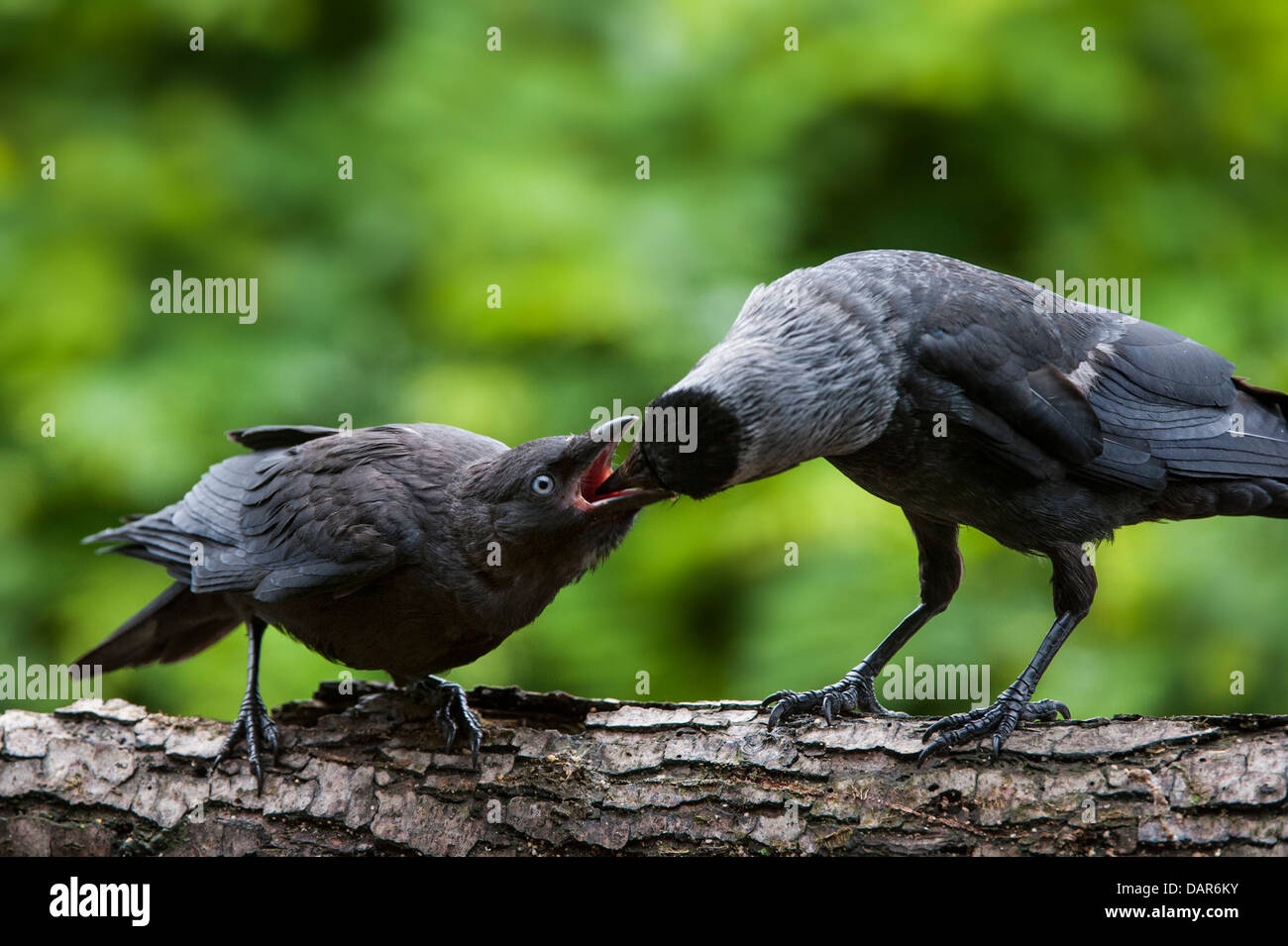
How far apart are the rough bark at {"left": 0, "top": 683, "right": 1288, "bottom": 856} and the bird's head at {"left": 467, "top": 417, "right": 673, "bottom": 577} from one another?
0.71 meters

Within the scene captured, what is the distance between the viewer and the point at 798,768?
4.08 metres

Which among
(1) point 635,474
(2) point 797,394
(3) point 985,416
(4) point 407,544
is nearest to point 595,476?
(1) point 635,474

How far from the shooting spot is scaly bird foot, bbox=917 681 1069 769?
3963 mm

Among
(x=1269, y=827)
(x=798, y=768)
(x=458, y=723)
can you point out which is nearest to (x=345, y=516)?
(x=458, y=723)

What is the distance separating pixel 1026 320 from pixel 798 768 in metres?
1.71

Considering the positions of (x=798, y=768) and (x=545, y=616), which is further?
(x=545, y=616)

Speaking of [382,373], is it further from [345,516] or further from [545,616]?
[345,516]

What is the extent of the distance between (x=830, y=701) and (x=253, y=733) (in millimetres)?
2200

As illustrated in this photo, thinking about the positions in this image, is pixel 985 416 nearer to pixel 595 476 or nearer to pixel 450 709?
pixel 595 476

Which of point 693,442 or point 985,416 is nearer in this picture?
point 693,442

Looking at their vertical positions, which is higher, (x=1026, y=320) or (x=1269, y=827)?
(x=1026, y=320)

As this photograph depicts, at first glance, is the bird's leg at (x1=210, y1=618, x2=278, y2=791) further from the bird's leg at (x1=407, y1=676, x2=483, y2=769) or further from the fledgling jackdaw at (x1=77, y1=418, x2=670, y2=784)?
the bird's leg at (x1=407, y1=676, x2=483, y2=769)

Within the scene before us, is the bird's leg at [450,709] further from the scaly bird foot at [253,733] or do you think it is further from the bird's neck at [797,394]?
the bird's neck at [797,394]

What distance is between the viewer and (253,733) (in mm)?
4660
